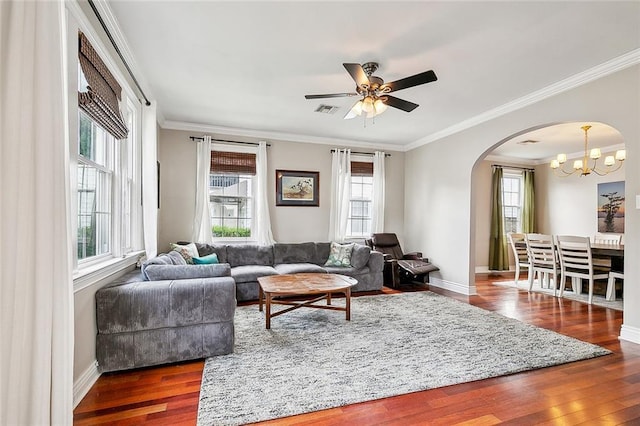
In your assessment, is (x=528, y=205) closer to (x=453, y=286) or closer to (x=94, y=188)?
(x=453, y=286)

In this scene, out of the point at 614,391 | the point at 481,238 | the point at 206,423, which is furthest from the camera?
the point at 481,238

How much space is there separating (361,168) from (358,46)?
3529 millimetres

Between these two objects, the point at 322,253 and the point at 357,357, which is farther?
the point at 322,253

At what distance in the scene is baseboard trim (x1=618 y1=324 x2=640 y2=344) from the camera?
2.98 m

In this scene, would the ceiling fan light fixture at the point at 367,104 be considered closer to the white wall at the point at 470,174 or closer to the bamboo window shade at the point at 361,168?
the white wall at the point at 470,174

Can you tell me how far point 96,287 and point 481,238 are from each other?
7.19m

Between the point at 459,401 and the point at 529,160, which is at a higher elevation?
the point at 529,160

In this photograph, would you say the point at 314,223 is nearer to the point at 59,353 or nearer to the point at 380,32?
the point at 380,32

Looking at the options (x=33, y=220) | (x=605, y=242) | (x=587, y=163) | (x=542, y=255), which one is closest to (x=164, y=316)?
(x=33, y=220)

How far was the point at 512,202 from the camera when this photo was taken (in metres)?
7.47

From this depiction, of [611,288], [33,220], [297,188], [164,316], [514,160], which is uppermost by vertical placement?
[514,160]

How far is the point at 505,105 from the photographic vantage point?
13.7 ft

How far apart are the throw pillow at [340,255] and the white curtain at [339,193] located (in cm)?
56

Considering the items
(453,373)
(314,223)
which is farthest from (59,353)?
(314,223)
